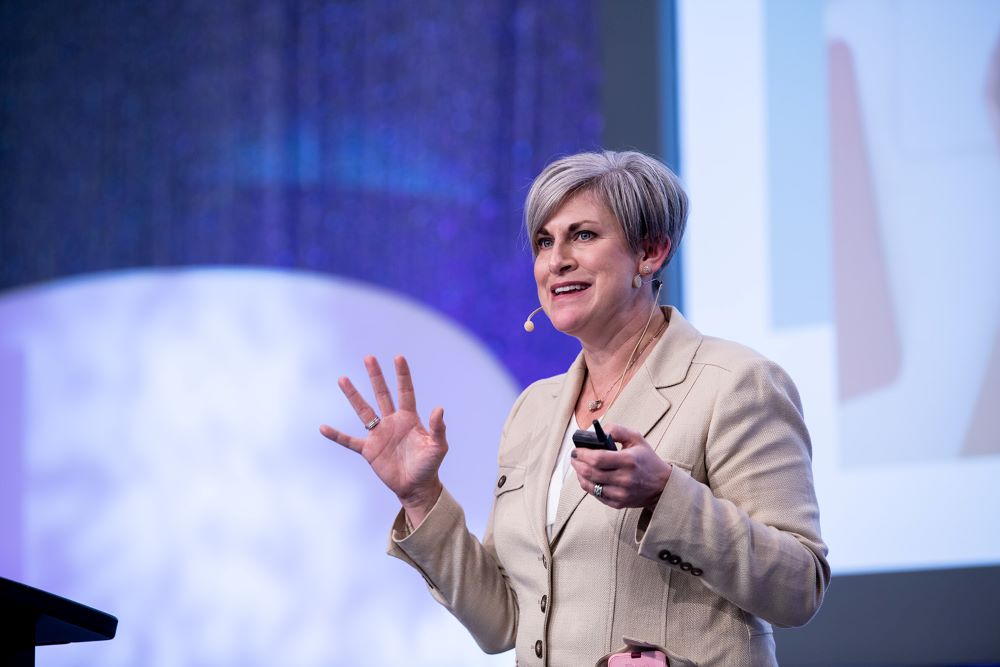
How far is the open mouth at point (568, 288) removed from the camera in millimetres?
1898

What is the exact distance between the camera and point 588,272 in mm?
1889

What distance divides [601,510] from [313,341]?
2.26 m

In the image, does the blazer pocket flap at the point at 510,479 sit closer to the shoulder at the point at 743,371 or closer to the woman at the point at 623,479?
the woman at the point at 623,479

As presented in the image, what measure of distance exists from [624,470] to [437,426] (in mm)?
510

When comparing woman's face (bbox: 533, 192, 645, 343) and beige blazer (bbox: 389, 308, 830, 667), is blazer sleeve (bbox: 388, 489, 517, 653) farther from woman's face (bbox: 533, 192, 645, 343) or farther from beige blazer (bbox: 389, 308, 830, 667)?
woman's face (bbox: 533, 192, 645, 343)

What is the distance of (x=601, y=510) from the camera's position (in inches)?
67.8

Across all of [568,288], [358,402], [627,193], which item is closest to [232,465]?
[358,402]

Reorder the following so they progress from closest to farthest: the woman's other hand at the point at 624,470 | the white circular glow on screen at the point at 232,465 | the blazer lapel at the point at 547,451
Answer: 1. the woman's other hand at the point at 624,470
2. the blazer lapel at the point at 547,451
3. the white circular glow on screen at the point at 232,465

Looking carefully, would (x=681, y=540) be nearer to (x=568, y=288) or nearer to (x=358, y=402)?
(x=568, y=288)

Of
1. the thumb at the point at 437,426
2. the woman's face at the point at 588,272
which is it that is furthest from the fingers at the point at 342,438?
the woman's face at the point at 588,272

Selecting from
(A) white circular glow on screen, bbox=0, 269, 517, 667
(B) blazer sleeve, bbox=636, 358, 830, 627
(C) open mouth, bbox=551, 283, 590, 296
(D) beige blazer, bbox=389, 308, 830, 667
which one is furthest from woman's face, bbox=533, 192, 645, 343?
(A) white circular glow on screen, bbox=0, 269, 517, 667

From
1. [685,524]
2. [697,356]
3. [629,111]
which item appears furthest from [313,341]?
[685,524]

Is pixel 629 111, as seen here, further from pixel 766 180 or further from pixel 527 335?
pixel 527 335

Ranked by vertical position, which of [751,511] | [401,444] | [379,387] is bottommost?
[751,511]
